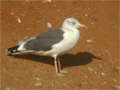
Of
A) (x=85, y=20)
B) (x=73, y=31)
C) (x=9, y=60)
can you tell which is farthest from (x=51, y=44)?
(x=85, y=20)

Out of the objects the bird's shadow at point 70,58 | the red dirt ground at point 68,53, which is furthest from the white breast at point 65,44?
the bird's shadow at point 70,58

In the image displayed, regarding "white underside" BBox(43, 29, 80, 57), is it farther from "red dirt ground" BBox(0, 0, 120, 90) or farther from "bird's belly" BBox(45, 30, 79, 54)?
"red dirt ground" BBox(0, 0, 120, 90)

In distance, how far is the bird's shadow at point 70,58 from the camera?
16.5ft

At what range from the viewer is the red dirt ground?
443 centimetres

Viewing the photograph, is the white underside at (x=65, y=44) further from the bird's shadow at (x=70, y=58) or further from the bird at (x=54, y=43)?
the bird's shadow at (x=70, y=58)

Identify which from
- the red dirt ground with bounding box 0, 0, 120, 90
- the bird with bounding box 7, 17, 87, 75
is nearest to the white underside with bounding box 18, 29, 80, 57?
the bird with bounding box 7, 17, 87, 75

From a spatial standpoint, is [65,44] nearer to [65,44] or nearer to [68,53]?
[65,44]

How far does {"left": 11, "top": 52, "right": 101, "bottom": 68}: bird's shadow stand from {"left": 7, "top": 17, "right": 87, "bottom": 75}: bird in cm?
34

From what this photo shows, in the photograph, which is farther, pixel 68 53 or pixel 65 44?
pixel 68 53

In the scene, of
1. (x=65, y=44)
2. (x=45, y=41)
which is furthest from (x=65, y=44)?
(x=45, y=41)

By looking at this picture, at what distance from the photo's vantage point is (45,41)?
455 cm

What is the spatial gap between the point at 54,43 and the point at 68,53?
43.2 inches

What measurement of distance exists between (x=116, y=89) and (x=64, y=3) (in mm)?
3450

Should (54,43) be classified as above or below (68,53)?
above
